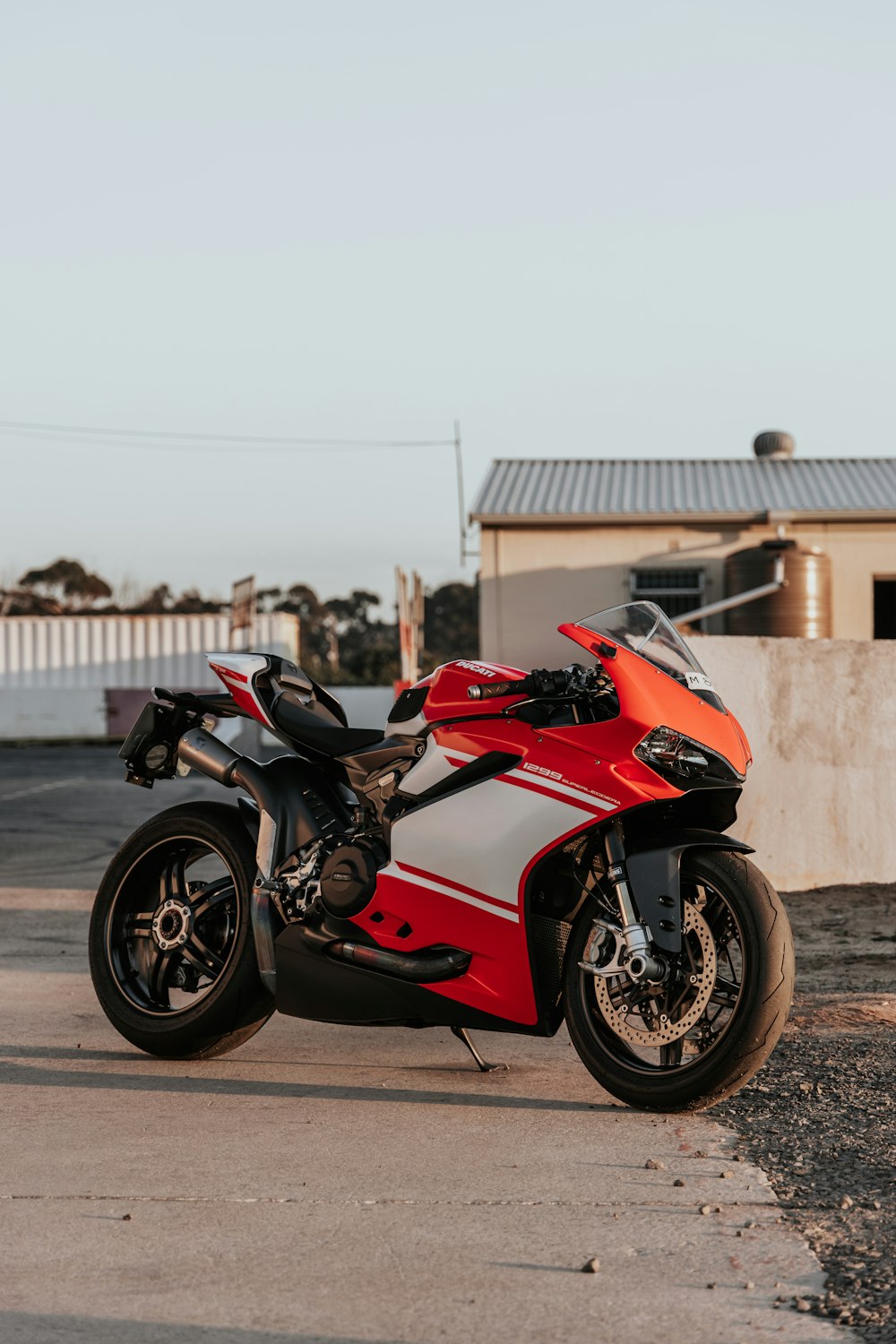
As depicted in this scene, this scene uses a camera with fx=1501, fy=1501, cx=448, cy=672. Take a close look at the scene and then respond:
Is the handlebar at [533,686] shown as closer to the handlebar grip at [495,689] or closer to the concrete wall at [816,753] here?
the handlebar grip at [495,689]

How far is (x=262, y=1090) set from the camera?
4766 millimetres

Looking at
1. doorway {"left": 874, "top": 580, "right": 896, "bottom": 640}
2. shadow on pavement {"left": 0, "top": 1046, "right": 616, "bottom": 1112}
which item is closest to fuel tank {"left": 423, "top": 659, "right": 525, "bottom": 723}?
shadow on pavement {"left": 0, "top": 1046, "right": 616, "bottom": 1112}

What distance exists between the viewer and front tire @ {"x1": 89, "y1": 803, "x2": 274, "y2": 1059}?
504 centimetres

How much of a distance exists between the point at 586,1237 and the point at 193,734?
2722 mm

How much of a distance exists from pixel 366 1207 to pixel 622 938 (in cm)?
116

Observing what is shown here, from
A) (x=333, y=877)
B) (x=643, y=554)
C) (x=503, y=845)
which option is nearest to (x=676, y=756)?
(x=503, y=845)

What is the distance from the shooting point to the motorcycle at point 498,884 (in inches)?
171

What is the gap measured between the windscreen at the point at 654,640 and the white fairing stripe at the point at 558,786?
1.51 feet

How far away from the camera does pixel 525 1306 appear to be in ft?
9.83

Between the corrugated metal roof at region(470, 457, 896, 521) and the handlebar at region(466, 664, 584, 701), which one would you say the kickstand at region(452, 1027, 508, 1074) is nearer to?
the handlebar at region(466, 664, 584, 701)

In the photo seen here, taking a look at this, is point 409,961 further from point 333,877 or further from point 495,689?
point 495,689

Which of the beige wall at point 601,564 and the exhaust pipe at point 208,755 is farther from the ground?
the beige wall at point 601,564

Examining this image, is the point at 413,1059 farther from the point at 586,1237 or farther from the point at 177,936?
the point at 586,1237

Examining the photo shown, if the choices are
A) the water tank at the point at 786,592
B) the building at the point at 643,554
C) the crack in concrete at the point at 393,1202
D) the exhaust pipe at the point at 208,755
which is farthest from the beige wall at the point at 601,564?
the crack in concrete at the point at 393,1202
